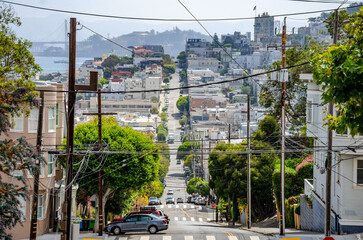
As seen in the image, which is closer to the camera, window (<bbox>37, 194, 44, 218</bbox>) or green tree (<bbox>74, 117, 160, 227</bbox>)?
window (<bbox>37, 194, 44, 218</bbox>)

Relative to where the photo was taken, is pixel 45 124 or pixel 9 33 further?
pixel 45 124

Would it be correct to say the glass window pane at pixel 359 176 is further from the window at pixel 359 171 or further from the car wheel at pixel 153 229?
the car wheel at pixel 153 229

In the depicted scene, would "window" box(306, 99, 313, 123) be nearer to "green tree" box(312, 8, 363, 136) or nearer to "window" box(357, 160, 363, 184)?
"window" box(357, 160, 363, 184)

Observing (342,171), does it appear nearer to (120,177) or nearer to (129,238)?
(129,238)

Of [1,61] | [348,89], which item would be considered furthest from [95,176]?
[348,89]

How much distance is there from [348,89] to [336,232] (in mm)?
15368

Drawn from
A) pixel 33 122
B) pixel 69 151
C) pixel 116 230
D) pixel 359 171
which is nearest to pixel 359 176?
pixel 359 171

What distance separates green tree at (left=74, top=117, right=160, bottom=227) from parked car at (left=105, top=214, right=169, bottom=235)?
4399mm

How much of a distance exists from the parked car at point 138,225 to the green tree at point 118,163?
173 inches

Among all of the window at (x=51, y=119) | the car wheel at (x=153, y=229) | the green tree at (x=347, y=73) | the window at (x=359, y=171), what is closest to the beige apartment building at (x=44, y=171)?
the window at (x=51, y=119)

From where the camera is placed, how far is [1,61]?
84.3 feet

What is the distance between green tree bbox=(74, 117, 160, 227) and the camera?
128ft

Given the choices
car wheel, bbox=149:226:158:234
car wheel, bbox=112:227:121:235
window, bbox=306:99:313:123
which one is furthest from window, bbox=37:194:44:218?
window, bbox=306:99:313:123

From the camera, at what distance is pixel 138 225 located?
3397cm
